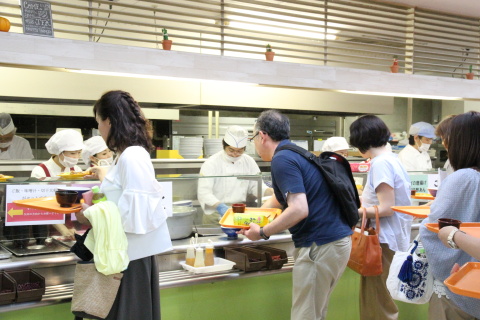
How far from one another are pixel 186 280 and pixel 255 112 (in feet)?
A: 17.4

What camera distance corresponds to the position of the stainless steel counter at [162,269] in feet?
8.75

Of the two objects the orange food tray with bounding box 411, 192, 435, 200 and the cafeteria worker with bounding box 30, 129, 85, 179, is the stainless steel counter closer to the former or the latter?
the orange food tray with bounding box 411, 192, 435, 200

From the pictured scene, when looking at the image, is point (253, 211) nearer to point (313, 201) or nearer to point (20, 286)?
point (313, 201)

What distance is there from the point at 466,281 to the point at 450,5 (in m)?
5.33

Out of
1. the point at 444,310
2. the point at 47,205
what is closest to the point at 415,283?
the point at 444,310

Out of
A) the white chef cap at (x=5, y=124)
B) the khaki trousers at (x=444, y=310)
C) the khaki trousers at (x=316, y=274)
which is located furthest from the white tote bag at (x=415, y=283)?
the white chef cap at (x=5, y=124)

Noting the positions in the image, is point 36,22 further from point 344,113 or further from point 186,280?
point 344,113

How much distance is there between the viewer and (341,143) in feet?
21.2

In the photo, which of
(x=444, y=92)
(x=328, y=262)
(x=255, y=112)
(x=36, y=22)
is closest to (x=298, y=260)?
(x=328, y=262)

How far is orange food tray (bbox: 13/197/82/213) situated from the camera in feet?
8.02

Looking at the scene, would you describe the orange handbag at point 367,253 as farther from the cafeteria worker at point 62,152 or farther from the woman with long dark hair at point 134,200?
the cafeteria worker at point 62,152

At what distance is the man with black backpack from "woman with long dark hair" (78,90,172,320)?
63 centimetres

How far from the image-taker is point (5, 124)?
228 inches

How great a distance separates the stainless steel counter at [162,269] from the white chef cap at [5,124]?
3.43m
